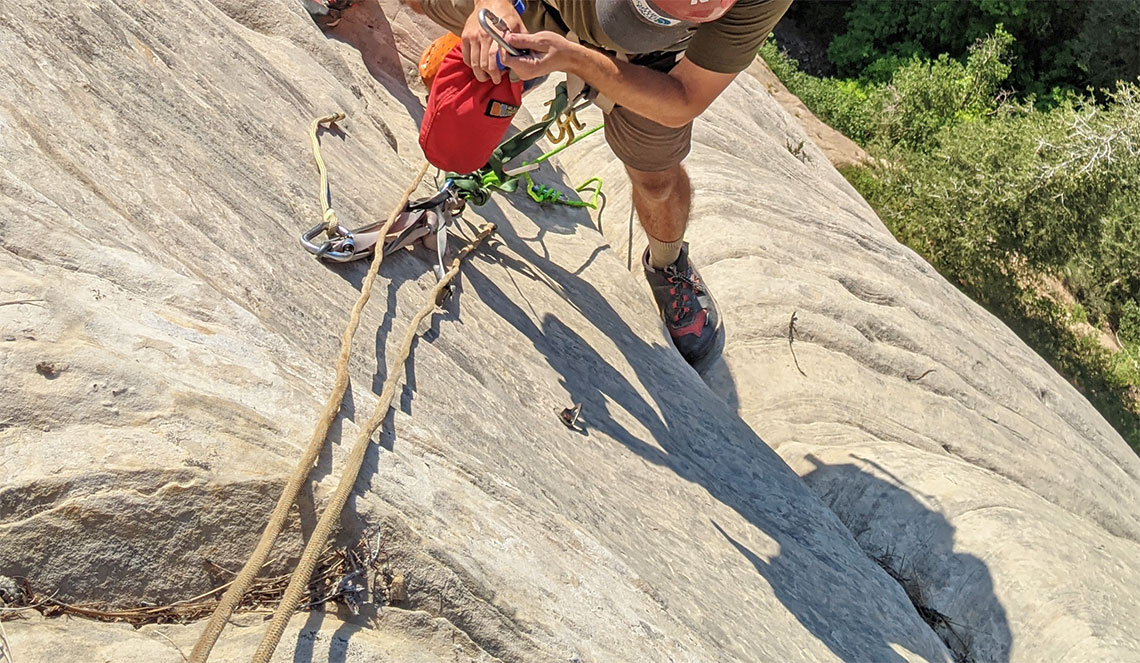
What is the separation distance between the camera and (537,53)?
9.51ft

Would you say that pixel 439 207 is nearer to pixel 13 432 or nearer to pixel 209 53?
pixel 209 53

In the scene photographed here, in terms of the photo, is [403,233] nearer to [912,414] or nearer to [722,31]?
[722,31]

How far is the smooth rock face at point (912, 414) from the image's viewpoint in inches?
146

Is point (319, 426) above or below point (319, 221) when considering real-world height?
below

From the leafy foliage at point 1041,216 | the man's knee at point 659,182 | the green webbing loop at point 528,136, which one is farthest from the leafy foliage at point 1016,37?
the green webbing loop at point 528,136

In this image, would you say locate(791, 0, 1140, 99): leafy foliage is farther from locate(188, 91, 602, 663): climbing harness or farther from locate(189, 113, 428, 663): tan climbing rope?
locate(189, 113, 428, 663): tan climbing rope

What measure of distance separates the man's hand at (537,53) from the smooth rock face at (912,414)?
2.02m

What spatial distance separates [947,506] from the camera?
156 inches

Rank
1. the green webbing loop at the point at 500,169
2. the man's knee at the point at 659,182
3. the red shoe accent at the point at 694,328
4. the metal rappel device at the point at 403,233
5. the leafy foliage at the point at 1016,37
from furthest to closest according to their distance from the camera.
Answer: the leafy foliage at the point at 1016,37
the red shoe accent at the point at 694,328
the man's knee at the point at 659,182
the green webbing loop at the point at 500,169
the metal rappel device at the point at 403,233


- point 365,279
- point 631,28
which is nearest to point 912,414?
point 631,28

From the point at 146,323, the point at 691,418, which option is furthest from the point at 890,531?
the point at 146,323

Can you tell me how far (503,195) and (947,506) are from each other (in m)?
2.44

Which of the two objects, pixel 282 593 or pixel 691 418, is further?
pixel 691 418

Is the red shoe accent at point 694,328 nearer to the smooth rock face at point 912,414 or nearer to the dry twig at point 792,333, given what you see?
the smooth rock face at point 912,414
